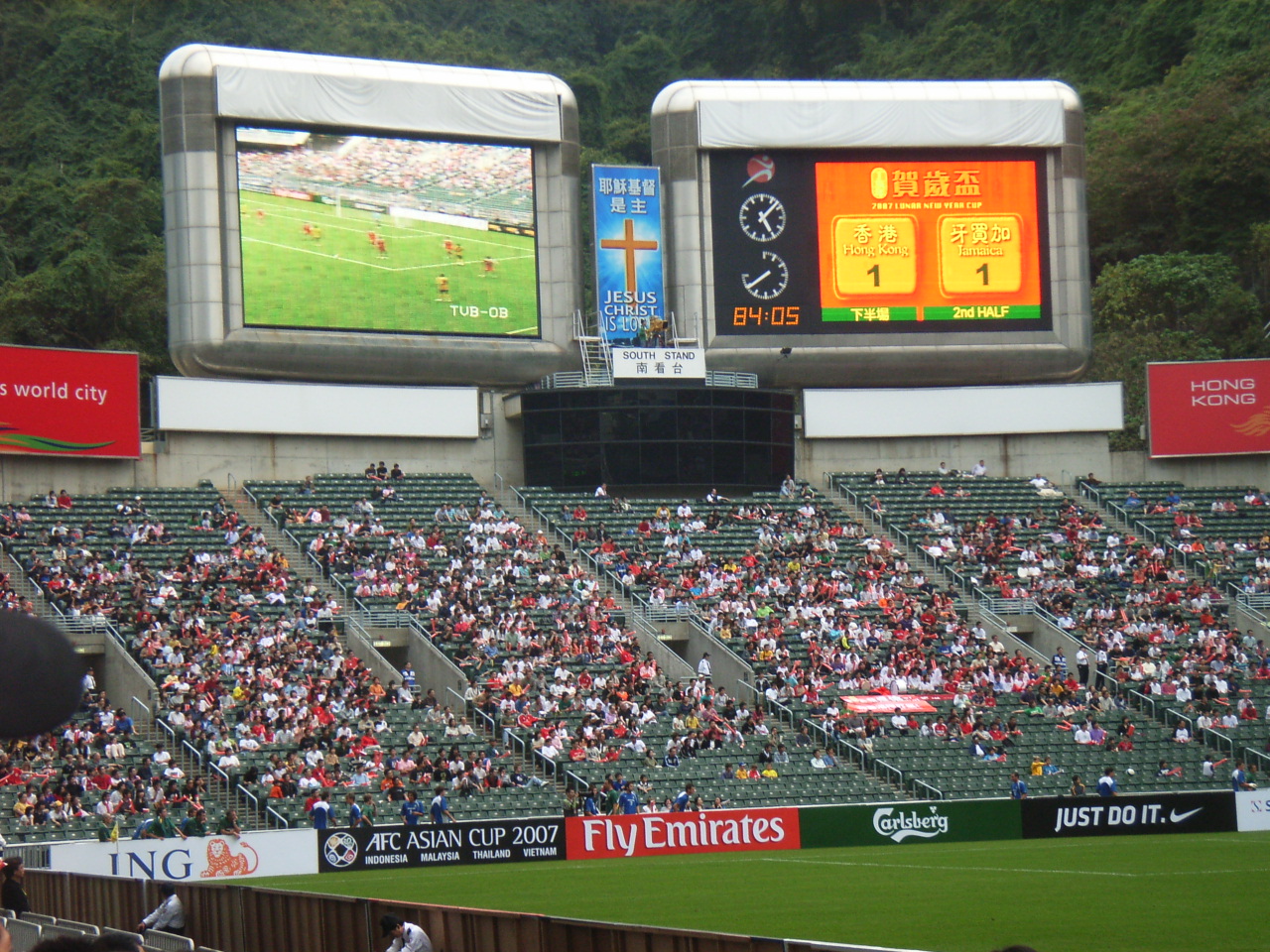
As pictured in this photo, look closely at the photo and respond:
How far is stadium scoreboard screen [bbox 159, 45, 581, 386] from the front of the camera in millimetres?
45406

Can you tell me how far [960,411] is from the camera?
52.0 meters

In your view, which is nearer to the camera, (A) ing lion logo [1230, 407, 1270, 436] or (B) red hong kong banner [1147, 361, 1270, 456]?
(A) ing lion logo [1230, 407, 1270, 436]

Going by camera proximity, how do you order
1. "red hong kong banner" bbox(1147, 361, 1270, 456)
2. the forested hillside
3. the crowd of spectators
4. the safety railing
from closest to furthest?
1. the safety railing
2. the crowd of spectators
3. "red hong kong banner" bbox(1147, 361, 1270, 456)
4. the forested hillside

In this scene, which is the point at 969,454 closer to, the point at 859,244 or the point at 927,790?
the point at 859,244

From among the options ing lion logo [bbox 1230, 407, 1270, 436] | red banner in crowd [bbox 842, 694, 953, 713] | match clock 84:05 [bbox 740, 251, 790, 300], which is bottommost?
red banner in crowd [bbox 842, 694, 953, 713]

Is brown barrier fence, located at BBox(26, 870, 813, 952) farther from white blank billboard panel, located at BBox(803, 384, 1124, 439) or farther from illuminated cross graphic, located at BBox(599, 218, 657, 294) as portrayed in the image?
white blank billboard panel, located at BBox(803, 384, 1124, 439)

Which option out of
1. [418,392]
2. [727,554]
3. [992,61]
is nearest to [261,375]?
[418,392]

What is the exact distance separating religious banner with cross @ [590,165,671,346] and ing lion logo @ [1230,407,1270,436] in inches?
711

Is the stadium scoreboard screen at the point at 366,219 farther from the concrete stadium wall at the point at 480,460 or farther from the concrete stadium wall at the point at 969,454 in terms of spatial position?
the concrete stadium wall at the point at 969,454

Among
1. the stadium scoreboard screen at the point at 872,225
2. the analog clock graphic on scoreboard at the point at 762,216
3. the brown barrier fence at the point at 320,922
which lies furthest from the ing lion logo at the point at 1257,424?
the brown barrier fence at the point at 320,922

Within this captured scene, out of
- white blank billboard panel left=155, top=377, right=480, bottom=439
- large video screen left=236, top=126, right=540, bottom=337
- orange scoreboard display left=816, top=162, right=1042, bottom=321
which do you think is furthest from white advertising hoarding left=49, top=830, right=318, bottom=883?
orange scoreboard display left=816, top=162, right=1042, bottom=321

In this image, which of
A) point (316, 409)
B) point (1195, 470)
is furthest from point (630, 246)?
point (1195, 470)

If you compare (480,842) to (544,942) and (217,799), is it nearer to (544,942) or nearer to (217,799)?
(217,799)

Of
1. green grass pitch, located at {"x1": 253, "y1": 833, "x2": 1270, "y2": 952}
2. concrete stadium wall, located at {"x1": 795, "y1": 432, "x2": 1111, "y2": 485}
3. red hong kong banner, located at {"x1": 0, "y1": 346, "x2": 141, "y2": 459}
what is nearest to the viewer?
green grass pitch, located at {"x1": 253, "y1": 833, "x2": 1270, "y2": 952}
